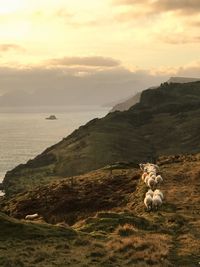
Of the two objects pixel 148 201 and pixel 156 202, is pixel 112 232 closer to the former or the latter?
pixel 148 201

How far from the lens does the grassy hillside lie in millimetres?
29125

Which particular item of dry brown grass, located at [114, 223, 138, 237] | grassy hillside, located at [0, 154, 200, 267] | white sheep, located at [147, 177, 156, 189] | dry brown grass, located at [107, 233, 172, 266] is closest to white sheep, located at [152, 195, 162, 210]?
grassy hillside, located at [0, 154, 200, 267]

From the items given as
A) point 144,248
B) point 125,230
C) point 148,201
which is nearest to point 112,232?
point 125,230

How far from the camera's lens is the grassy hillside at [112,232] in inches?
1147

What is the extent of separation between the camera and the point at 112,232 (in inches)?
1455

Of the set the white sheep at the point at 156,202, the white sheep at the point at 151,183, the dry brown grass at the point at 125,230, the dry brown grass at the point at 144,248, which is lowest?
the dry brown grass at the point at 144,248

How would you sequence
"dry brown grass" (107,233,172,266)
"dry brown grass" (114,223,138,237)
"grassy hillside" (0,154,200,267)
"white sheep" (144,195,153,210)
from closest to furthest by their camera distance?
"dry brown grass" (107,233,172,266), "grassy hillside" (0,154,200,267), "dry brown grass" (114,223,138,237), "white sheep" (144,195,153,210)

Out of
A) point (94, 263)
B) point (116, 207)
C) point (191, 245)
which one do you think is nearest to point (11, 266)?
point (94, 263)

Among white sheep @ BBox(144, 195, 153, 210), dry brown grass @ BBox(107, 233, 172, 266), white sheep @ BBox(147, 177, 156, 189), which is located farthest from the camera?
white sheep @ BBox(147, 177, 156, 189)

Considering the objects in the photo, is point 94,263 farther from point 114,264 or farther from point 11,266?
point 11,266

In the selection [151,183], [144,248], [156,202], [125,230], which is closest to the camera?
[144,248]

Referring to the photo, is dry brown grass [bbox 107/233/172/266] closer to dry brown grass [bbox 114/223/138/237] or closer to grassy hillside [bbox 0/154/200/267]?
grassy hillside [bbox 0/154/200/267]

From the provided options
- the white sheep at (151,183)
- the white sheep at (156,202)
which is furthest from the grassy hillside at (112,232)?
the white sheep at (151,183)

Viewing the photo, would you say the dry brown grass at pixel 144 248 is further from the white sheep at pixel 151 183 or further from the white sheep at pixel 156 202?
the white sheep at pixel 151 183
